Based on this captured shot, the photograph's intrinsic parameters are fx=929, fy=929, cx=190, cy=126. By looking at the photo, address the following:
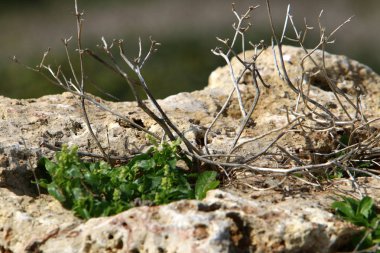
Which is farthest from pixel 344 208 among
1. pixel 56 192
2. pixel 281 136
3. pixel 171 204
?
pixel 56 192

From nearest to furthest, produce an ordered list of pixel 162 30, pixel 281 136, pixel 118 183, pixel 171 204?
pixel 171 204, pixel 118 183, pixel 281 136, pixel 162 30

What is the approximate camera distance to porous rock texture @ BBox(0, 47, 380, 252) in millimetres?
3477

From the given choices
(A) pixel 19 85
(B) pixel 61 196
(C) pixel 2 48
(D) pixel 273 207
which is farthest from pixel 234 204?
(C) pixel 2 48

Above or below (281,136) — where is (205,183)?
below

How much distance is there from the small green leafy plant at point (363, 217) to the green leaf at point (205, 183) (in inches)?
20.3

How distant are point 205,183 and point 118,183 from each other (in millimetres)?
370

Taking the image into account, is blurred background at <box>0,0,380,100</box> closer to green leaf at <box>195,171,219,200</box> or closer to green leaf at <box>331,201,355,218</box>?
green leaf at <box>195,171,219,200</box>

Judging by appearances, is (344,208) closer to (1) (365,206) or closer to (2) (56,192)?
(1) (365,206)

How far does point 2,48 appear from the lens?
12242mm

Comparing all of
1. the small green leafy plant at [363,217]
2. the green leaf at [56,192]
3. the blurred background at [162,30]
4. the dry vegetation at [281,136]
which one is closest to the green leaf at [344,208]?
the small green leafy plant at [363,217]

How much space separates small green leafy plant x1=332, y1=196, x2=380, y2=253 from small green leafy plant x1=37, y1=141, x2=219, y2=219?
537 millimetres

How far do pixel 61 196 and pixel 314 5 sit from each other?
9493 mm

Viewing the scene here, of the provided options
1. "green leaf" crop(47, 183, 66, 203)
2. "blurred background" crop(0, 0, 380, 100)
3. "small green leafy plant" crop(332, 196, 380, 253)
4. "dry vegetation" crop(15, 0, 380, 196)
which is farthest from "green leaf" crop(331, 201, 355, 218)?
"blurred background" crop(0, 0, 380, 100)

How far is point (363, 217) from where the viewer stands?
12.4ft
